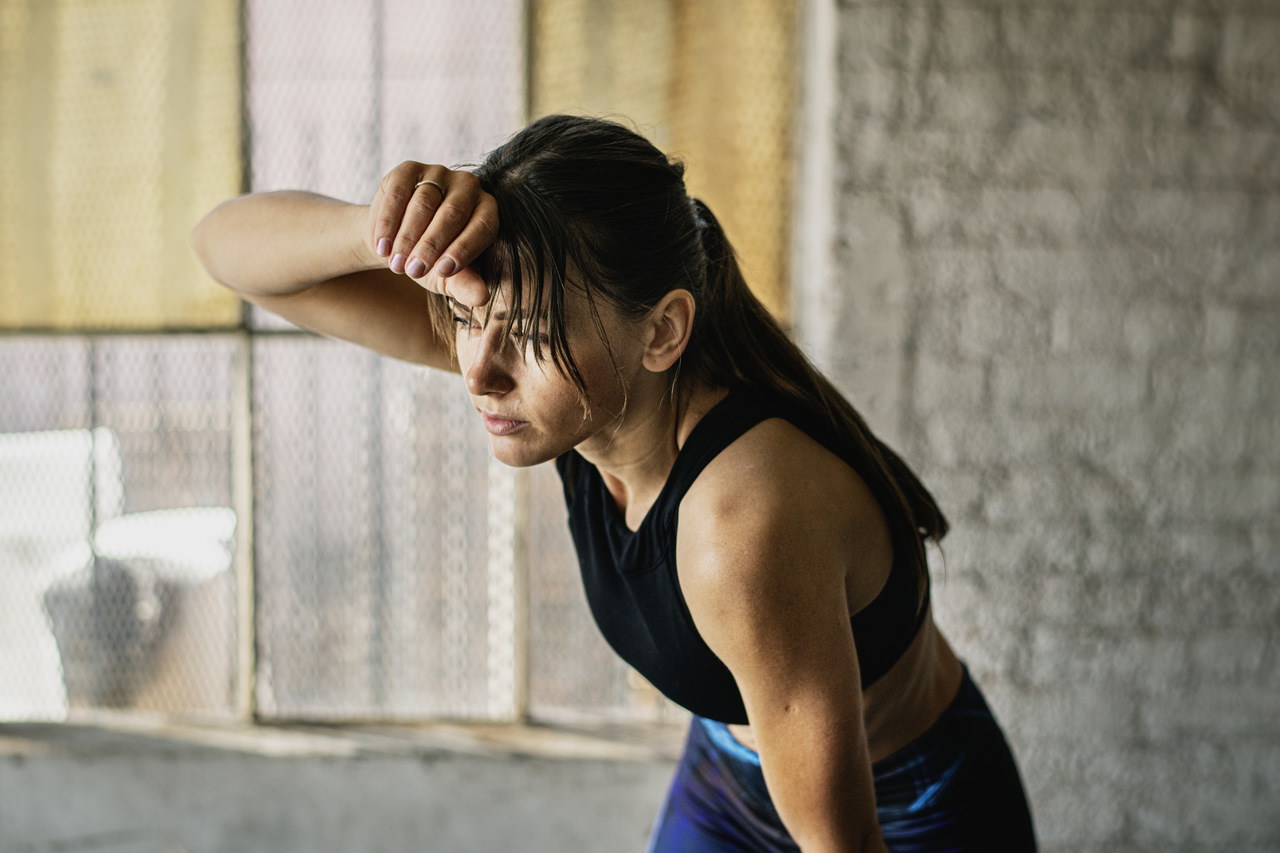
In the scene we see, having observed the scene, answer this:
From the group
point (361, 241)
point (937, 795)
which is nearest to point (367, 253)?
point (361, 241)

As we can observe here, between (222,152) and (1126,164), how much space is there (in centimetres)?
190

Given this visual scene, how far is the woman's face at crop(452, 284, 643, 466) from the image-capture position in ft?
2.76

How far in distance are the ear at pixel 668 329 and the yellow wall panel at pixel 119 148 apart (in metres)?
1.40

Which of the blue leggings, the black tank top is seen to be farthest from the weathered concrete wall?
the black tank top

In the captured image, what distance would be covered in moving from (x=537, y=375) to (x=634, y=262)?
15 centimetres

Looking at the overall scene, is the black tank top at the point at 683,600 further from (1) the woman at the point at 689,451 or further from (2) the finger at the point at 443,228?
(2) the finger at the point at 443,228

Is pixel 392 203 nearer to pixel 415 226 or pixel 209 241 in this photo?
pixel 415 226

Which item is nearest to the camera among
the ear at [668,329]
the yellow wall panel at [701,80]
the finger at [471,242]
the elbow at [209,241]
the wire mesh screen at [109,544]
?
the finger at [471,242]

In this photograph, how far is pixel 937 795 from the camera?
1.08 metres

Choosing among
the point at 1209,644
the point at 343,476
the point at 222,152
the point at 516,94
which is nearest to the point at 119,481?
the point at 343,476

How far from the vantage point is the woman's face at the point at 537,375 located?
0.84 meters

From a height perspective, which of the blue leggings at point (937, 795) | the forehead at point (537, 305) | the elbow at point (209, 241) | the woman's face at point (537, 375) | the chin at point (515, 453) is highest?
the elbow at point (209, 241)

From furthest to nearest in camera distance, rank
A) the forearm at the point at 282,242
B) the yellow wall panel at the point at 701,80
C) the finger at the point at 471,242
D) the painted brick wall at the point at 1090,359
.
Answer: the yellow wall panel at the point at 701,80, the painted brick wall at the point at 1090,359, the forearm at the point at 282,242, the finger at the point at 471,242

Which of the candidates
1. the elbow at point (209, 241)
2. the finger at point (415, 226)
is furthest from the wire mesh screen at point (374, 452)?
the finger at point (415, 226)
